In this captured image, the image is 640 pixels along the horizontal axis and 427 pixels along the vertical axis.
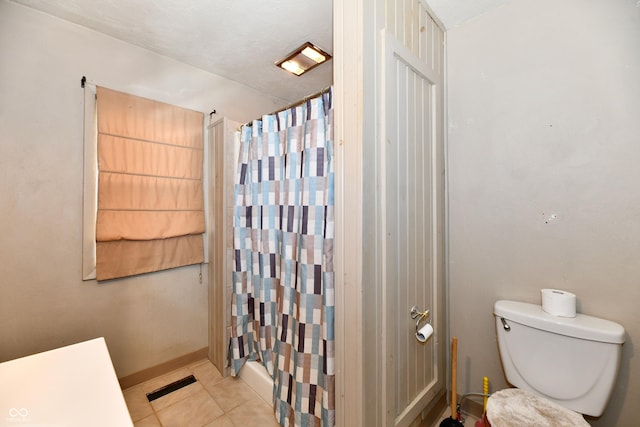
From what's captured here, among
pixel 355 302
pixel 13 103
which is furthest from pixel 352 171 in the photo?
pixel 13 103

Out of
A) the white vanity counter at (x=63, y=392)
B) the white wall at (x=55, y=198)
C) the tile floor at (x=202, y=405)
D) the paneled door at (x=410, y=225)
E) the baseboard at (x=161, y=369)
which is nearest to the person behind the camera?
the white vanity counter at (x=63, y=392)

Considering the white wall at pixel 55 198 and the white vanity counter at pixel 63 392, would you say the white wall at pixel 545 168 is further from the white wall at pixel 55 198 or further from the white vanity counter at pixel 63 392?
the white wall at pixel 55 198

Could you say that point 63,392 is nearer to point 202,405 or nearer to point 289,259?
point 289,259

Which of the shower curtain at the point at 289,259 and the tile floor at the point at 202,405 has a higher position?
the shower curtain at the point at 289,259

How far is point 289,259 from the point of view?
53.5 inches

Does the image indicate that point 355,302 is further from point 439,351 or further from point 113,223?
point 113,223

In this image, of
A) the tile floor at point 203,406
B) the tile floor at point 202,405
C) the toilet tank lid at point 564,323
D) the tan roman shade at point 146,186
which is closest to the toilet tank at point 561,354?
the toilet tank lid at point 564,323

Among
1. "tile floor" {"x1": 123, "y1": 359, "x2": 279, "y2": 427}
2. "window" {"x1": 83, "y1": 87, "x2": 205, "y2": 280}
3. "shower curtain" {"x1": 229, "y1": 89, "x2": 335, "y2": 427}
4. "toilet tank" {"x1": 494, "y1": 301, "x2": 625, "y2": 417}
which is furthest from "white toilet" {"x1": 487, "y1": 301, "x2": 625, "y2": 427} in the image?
"window" {"x1": 83, "y1": 87, "x2": 205, "y2": 280}

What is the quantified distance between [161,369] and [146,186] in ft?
4.44

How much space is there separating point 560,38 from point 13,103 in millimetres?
2824

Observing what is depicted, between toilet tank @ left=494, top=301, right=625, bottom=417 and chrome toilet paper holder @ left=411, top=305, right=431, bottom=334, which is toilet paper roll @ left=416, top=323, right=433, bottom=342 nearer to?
chrome toilet paper holder @ left=411, top=305, right=431, bottom=334

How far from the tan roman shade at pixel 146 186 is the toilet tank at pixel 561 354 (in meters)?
2.08

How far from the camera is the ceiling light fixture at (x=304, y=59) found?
176 cm

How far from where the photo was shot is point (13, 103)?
4.41 feet
